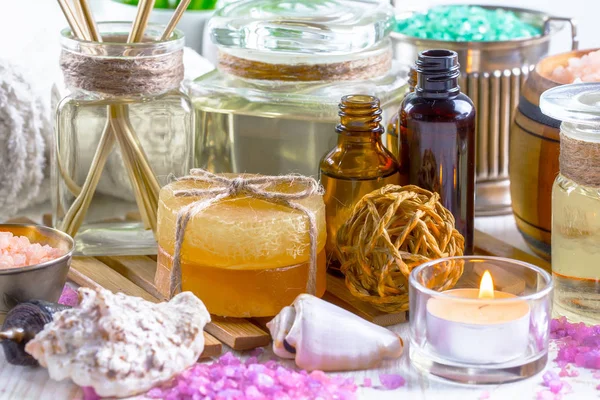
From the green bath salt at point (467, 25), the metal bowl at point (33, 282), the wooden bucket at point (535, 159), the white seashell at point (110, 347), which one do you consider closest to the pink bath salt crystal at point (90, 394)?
the white seashell at point (110, 347)

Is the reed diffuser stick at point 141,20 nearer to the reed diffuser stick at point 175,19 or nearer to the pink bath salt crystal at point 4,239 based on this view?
the reed diffuser stick at point 175,19

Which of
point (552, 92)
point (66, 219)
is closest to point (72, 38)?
point (66, 219)

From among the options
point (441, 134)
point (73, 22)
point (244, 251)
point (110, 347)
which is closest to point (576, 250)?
point (441, 134)

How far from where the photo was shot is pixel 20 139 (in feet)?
3.47

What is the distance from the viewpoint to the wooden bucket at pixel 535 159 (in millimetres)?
933

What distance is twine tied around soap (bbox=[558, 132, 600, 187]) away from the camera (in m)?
0.81

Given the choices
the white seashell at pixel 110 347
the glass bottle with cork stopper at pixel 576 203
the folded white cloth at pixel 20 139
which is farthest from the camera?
the folded white cloth at pixel 20 139

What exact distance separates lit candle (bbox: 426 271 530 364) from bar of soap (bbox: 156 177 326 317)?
0.14 metres

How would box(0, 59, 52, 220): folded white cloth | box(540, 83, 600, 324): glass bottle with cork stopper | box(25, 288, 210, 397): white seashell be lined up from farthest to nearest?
box(0, 59, 52, 220): folded white cloth
box(540, 83, 600, 324): glass bottle with cork stopper
box(25, 288, 210, 397): white seashell

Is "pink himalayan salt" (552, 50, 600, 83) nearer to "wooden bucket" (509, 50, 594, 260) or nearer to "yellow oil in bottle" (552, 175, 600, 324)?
"wooden bucket" (509, 50, 594, 260)

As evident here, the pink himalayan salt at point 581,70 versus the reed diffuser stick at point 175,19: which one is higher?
the reed diffuser stick at point 175,19

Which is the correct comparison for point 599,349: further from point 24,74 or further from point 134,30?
point 24,74

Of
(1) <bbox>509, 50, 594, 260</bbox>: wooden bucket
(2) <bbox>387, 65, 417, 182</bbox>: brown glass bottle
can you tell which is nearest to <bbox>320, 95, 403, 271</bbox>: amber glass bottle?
(2) <bbox>387, 65, 417, 182</bbox>: brown glass bottle

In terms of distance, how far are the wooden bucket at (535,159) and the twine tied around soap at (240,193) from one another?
0.71 feet
